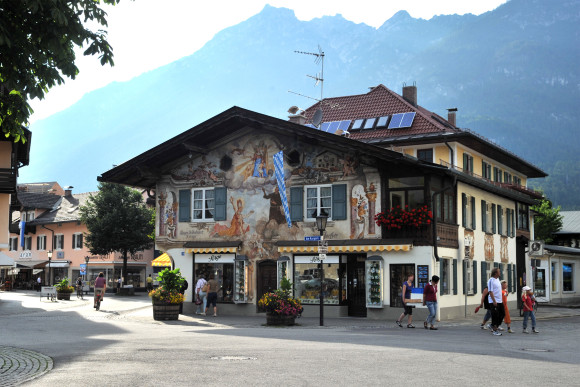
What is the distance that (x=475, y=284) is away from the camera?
33469 millimetres

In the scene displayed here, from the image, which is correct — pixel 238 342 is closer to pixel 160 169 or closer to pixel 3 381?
pixel 3 381

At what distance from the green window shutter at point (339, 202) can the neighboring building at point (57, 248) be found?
3947 centimetres

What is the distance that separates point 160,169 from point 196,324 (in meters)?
10.6

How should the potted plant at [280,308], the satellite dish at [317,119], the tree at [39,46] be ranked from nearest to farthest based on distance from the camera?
the tree at [39,46], the potted plant at [280,308], the satellite dish at [317,119]

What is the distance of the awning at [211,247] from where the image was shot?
104 ft

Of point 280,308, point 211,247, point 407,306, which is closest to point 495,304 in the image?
point 407,306

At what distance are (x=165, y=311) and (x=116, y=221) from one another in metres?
33.7

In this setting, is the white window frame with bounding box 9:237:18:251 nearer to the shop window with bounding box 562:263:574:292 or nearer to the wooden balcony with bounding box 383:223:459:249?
the shop window with bounding box 562:263:574:292

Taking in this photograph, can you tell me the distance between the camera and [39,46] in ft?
33.0

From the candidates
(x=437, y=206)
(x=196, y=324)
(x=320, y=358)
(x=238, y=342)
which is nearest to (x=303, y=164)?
(x=437, y=206)

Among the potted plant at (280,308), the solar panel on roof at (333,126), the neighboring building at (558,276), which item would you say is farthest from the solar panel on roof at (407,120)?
the potted plant at (280,308)

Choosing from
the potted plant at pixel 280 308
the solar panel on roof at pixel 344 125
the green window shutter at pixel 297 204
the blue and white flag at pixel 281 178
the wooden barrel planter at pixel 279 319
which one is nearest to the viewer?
the potted plant at pixel 280 308

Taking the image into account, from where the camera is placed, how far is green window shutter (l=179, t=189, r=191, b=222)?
1320 inches

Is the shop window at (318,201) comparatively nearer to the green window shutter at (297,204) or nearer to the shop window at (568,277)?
the green window shutter at (297,204)
